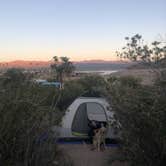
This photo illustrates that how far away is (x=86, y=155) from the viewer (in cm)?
779

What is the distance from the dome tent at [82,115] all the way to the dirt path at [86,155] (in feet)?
1.42

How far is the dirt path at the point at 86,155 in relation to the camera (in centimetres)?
726

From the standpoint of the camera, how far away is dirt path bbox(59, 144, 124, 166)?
23.8 ft

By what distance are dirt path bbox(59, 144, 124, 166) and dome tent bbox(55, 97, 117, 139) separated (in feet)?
1.42

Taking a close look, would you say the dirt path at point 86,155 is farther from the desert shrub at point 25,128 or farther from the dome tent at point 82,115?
the desert shrub at point 25,128

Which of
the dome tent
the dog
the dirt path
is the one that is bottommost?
the dirt path

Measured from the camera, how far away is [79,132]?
899 cm

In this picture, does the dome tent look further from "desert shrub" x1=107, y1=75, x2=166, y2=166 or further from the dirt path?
"desert shrub" x1=107, y1=75, x2=166, y2=166

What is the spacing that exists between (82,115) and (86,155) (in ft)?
5.36

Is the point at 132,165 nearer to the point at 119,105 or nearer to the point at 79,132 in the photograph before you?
the point at 119,105

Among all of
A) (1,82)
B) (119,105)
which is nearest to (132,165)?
(119,105)

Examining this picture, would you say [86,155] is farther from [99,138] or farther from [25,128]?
[25,128]

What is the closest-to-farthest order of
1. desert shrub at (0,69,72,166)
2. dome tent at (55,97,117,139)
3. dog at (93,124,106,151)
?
desert shrub at (0,69,72,166) → dog at (93,124,106,151) → dome tent at (55,97,117,139)

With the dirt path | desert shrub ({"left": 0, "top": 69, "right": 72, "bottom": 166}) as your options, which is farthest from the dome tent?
desert shrub ({"left": 0, "top": 69, "right": 72, "bottom": 166})
